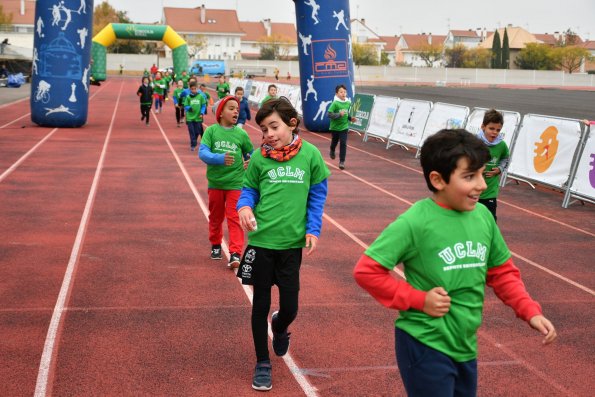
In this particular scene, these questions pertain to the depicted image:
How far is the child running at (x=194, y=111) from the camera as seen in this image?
67.3ft

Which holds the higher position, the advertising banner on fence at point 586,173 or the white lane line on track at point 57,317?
the advertising banner on fence at point 586,173

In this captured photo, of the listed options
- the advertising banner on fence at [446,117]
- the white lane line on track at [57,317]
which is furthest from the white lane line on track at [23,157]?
the advertising banner on fence at [446,117]

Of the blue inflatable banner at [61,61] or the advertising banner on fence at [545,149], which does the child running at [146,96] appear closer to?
the blue inflatable banner at [61,61]

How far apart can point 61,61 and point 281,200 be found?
869 inches

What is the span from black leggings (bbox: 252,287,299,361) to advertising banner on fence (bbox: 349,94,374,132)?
20007 mm

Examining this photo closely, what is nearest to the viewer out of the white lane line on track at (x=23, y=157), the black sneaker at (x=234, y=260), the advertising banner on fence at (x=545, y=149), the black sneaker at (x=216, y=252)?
the black sneaker at (x=234, y=260)

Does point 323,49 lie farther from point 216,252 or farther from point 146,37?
point 146,37

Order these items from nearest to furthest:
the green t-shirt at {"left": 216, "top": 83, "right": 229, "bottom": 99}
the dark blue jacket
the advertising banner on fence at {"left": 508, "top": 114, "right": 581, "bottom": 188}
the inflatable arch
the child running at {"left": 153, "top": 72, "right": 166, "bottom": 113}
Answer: the advertising banner on fence at {"left": 508, "top": 114, "right": 581, "bottom": 188} → the dark blue jacket → the green t-shirt at {"left": 216, "top": 83, "right": 229, "bottom": 99} → the child running at {"left": 153, "top": 72, "right": 166, "bottom": 113} → the inflatable arch

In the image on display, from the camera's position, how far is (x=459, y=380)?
3406mm

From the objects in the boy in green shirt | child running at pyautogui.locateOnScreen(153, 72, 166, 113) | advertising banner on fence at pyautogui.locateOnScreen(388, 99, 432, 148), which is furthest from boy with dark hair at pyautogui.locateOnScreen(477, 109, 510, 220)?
child running at pyautogui.locateOnScreen(153, 72, 166, 113)

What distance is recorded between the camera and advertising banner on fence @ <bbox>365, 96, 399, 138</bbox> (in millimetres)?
23031

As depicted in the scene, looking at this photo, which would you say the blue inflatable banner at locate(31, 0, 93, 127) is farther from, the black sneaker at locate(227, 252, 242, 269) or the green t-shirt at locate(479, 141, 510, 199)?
the green t-shirt at locate(479, 141, 510, 199)

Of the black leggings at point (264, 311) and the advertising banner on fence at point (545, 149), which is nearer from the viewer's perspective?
the black leggings at point (264, 311)

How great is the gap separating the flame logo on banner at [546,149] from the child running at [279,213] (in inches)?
407
